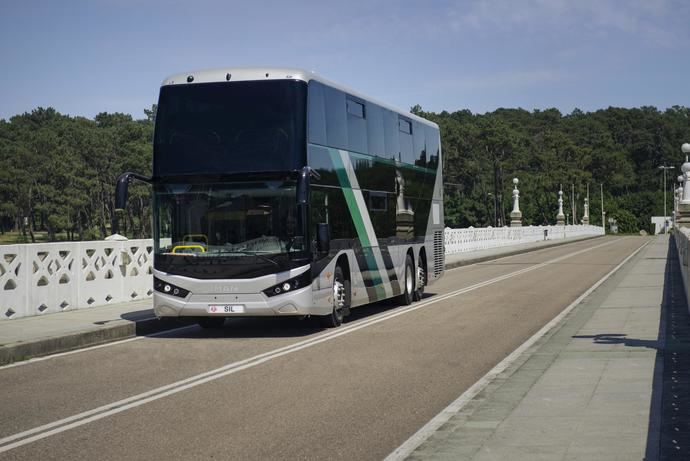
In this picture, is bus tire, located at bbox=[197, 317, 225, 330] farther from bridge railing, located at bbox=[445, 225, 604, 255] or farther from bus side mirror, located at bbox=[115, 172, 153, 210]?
bridge railing, located at bbox=[445, 225, 604, 255]

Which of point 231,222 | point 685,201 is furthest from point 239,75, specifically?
point 685,201

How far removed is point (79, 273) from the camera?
18797 millimetres

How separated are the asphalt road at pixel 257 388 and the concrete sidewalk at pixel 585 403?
54 centimetres

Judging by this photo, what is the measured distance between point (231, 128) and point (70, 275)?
5176 millimetres

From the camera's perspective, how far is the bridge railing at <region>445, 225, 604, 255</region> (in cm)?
5219

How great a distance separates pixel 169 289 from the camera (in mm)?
15578

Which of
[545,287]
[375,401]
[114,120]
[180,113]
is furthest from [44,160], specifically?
[375,401]

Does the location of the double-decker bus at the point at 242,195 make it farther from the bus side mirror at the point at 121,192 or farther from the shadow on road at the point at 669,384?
the shadow on road at the point at 669,384

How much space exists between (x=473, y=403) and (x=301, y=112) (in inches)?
295

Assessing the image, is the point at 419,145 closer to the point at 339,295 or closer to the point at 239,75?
the point at 339,295

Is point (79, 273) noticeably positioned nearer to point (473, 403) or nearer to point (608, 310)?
point (608, 310)

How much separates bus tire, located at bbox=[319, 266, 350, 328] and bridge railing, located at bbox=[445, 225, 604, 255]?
33.6m

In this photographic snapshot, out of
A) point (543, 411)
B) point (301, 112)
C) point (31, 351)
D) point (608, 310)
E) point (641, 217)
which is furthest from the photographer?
point (641, 217)

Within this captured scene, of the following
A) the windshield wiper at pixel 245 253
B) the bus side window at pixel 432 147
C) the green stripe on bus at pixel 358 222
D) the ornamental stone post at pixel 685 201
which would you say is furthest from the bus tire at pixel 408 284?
the ornamental stone post at pixel 685 201
